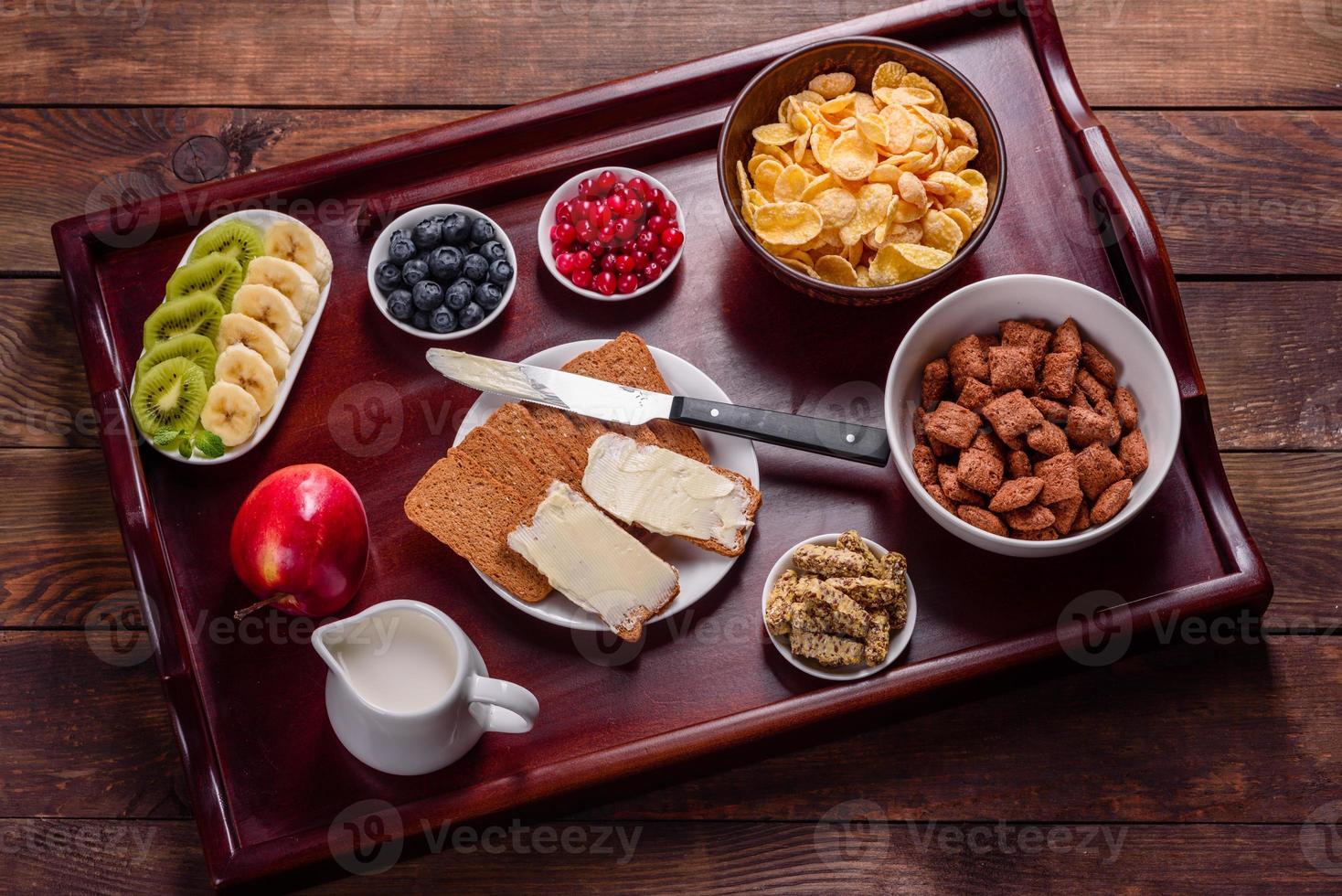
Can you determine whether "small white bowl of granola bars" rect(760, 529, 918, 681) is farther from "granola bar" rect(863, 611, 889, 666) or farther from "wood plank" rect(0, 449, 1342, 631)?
"wood plank" rect(0, 449, 1342, 631)

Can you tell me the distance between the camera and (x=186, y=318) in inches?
68.1

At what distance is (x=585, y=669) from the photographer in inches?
63.5

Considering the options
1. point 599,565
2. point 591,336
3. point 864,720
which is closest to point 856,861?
point 864,720

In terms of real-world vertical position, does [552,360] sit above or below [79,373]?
above

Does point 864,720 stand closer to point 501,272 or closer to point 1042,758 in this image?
point 1042,758

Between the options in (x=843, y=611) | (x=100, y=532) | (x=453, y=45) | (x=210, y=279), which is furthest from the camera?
(x=453, y=45)

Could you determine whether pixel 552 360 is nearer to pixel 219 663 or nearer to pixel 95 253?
pixel 219 663

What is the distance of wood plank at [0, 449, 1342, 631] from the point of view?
1893mm

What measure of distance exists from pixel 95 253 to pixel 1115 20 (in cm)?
197

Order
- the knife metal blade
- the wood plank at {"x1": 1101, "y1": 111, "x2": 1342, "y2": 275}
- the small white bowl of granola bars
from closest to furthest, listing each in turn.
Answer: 1. the small white bowl of granola bars
2. the knife metal blade
3. the wood plank at {"x1": 1101, "y1": 111, "x2": 1342, "y2": 275}

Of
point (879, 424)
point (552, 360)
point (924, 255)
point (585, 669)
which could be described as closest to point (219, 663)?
point (585, 669)

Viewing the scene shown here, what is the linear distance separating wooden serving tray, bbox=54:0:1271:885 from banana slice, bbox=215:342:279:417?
57 mm

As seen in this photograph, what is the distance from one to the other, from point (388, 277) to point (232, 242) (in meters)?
0.28

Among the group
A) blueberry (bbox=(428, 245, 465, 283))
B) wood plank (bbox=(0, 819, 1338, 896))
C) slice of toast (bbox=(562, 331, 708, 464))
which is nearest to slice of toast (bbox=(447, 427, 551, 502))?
slice of toast (bbox=(562, 331, 708, 464))
